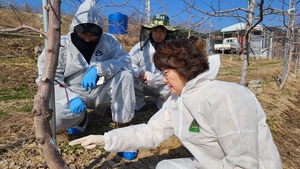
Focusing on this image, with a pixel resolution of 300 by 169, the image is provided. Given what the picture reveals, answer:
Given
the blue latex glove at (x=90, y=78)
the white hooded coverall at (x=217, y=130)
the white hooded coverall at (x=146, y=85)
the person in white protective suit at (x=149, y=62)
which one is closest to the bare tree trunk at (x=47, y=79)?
the white hooded coverall at (x=217, y=130)

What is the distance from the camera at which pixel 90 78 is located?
216cm

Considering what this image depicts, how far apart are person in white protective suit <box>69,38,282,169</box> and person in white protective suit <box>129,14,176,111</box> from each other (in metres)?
1.27

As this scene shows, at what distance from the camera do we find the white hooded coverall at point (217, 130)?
117 cm

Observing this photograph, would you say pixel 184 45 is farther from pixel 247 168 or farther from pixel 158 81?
pixel 158 81

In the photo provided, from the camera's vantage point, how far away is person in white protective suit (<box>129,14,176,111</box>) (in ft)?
9.52

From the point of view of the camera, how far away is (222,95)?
121 centimetres

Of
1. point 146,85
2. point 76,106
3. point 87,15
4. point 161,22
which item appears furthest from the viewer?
point 146,85

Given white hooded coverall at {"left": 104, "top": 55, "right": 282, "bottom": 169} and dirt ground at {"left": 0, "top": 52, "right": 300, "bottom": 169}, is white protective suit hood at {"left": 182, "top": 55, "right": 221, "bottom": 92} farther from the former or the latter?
dirt ground at {"left": 0, "top": 52, "right": 300, "bottom": 169}

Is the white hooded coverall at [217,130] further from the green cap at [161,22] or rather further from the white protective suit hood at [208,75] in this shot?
the green cap at [161,22]

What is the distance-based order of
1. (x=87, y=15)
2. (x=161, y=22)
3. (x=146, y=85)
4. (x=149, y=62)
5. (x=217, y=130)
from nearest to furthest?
(x=217, y=130), (x=87, y=15), (x=161, y=22), (x=146, y=85), (x=149, y=62)

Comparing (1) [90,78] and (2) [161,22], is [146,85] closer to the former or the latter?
(2) [161,22]

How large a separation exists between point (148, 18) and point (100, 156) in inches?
104

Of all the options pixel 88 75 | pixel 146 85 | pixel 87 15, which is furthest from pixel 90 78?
pixel 146 85

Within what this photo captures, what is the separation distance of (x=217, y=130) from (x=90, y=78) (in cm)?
129
